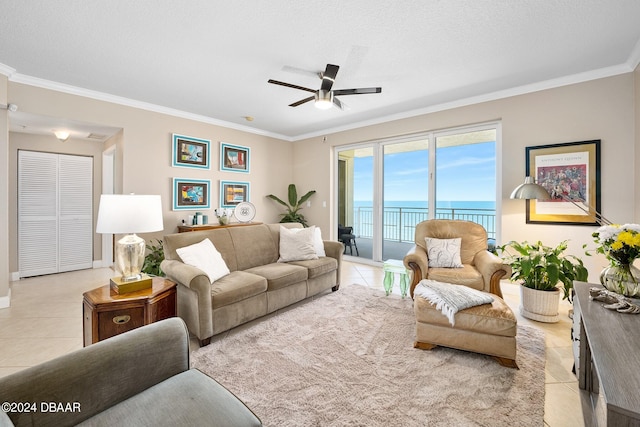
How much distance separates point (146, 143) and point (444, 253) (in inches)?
176

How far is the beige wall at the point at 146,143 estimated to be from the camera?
3.44 m

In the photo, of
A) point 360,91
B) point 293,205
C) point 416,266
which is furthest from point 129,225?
point 293,205

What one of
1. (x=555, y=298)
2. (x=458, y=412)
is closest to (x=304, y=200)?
(x=555, y=298)

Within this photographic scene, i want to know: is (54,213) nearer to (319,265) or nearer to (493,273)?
(319,265)

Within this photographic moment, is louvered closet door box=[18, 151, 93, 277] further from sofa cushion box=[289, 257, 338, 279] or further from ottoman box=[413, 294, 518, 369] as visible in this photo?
ottoman box=[413, 294, 518, 369]

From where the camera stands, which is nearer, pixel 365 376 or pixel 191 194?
pixel 365 376

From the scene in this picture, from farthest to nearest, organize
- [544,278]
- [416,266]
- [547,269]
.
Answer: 1. [416,266]
2. [544,278]
3. [547,269]

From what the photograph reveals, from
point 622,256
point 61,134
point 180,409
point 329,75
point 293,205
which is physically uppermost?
point 329,75

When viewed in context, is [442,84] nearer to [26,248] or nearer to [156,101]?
[156,101]

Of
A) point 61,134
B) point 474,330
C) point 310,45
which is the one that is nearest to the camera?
point 474,330

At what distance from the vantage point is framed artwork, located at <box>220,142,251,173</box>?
508 cm

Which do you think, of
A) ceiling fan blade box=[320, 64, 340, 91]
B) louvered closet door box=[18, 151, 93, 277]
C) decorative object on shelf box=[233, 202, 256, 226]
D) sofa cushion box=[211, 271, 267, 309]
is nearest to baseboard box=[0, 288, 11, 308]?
louvered closet door box=[18, 151, 93, 277]

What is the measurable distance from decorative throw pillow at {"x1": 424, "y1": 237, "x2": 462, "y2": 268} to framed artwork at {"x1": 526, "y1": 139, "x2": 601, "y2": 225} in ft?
3.72

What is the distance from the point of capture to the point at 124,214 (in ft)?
6.33
